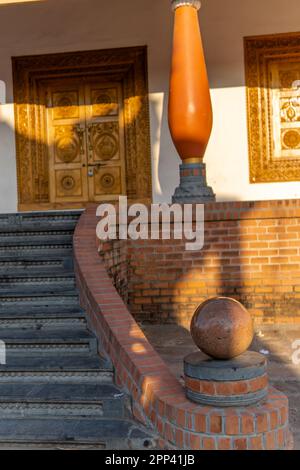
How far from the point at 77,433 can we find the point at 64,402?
1.04 ft

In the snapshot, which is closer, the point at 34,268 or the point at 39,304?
the point at 39,304

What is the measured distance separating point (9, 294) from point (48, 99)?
15.4ft

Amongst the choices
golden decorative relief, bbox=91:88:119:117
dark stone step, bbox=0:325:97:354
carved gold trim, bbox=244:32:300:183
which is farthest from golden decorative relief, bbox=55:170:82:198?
dark stone step, bbox=0:325:97:354

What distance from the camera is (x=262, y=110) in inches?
308

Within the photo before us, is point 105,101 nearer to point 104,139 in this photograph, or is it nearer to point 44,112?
point 104,139

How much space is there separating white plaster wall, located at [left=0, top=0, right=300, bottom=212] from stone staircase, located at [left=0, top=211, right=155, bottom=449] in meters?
3.19

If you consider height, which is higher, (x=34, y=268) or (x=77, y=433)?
(x=34, y=268)

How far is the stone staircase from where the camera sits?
3074 mm

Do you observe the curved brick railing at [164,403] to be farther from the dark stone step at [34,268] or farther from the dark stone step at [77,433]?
the dark stone step at [34,268]

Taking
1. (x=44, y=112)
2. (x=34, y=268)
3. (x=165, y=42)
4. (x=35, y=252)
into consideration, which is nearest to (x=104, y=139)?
(x=44, y=112)

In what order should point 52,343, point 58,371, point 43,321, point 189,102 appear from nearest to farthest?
point 58,371
point 52,343
point 43,321
point 189,102

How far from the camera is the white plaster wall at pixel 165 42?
778 cm

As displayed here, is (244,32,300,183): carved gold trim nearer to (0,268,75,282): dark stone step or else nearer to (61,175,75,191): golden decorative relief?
(61,175,75,191): golden decorative relief
